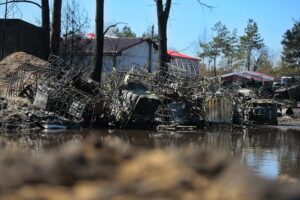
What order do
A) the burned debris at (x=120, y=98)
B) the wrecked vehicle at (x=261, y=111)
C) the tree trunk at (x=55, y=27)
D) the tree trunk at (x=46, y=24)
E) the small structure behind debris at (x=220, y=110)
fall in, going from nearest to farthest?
the burned debris at (x=120, y=98)
the small structure behind debris at (x=220, y=110)
the wrecked vehicle at (x=261, y=111)
the tree trunk at (x=55, y=27)
the tree trunk at (x=46, y=24)

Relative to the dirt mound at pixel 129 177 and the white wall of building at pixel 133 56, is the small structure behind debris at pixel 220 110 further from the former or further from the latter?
the white wall of building at pixel 133 56

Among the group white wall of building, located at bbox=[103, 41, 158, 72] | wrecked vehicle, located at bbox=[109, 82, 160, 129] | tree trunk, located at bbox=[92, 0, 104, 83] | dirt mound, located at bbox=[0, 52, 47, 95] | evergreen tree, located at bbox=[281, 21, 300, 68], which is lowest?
wrecked vehicle, located at bbox=[109, 82, 160, 129]

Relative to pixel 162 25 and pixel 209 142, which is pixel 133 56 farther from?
pixel 209 142

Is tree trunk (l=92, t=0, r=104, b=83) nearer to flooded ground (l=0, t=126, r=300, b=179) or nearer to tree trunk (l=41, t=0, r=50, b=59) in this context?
tree trunk (l=41, t=0, r=50, b=59)

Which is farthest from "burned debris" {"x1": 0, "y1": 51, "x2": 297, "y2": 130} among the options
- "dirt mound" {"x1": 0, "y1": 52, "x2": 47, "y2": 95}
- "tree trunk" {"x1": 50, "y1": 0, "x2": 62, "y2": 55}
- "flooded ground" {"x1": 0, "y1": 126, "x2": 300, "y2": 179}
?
"tree trunk" {"x1": 50, "y1": 0, "x2": 62, "y2": 55}

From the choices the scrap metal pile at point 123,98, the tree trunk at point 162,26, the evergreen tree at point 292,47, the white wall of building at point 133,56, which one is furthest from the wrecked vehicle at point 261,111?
the evergreen tree at point 292,47

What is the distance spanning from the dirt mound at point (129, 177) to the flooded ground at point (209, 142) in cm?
853

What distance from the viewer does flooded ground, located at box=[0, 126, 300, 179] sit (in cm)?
1259

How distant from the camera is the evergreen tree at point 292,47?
3814 inches

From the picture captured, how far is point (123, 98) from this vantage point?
20188mm

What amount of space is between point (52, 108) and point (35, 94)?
1.37m

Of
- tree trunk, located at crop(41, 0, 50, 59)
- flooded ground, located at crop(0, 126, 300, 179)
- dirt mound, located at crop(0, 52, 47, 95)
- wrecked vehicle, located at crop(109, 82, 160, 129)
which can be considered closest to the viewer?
flooded ground, located at crop(0, 126, 300, 179)

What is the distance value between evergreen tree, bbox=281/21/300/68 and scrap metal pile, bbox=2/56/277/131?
252ft

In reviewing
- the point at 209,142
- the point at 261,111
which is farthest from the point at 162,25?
the point at 209,142
